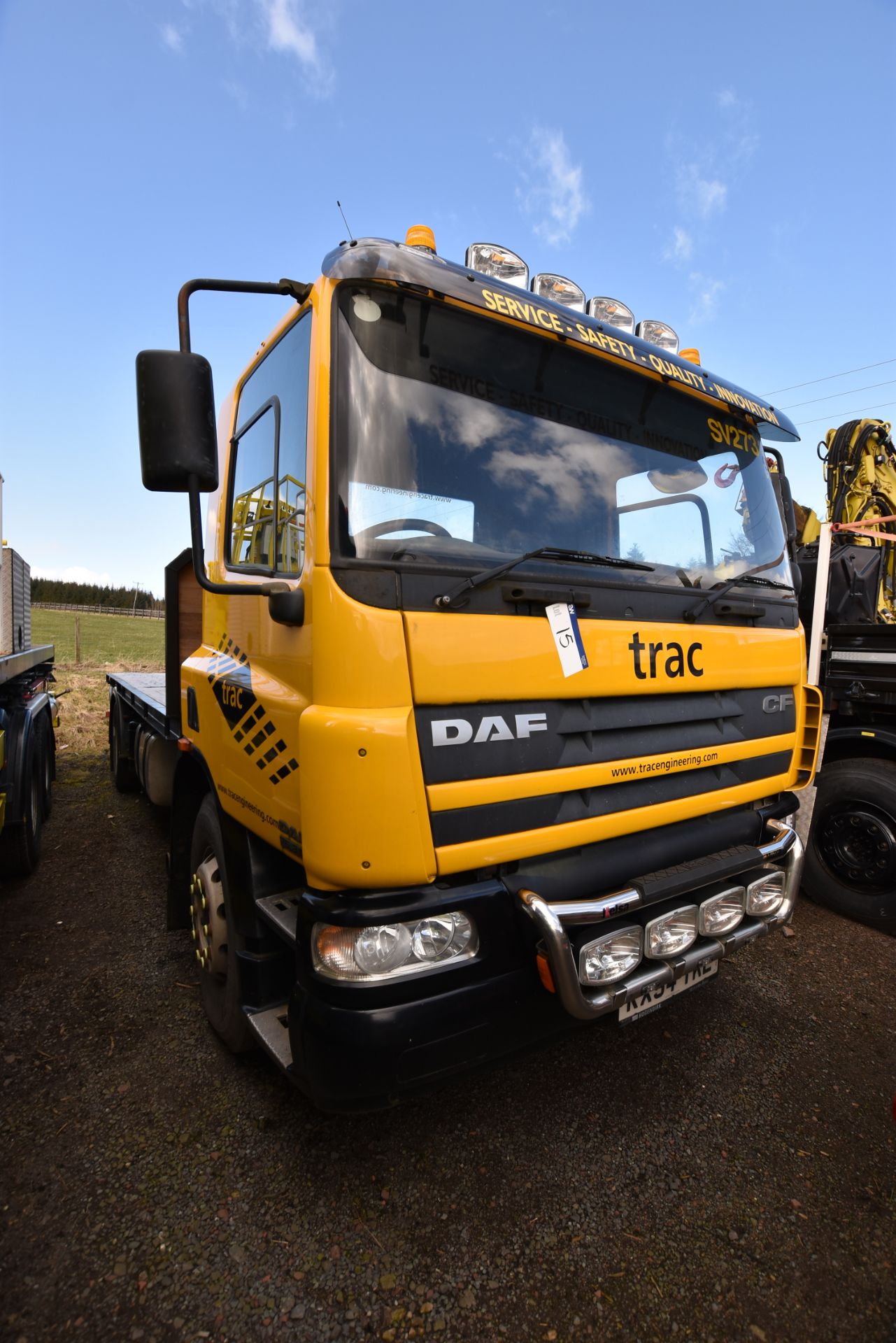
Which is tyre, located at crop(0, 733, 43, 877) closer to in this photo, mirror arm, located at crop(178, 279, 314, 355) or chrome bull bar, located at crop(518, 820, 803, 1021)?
mirror arm, located at crop(178, 279, 314, 355)

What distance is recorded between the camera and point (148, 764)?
4.94 meters

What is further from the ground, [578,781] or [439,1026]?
[578,781]

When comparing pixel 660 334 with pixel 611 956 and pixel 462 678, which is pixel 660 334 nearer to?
pixel 462 678

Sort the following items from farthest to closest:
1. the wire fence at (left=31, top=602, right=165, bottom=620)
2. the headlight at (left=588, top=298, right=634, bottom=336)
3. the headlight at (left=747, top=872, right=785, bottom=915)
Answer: the wire fence at (left=31, top=602, right=165, bottom=620), the headlight at (left=588, top=298, right=634, bottom=336), the headlight at (left=747, top=872, right=785, bottom=915)

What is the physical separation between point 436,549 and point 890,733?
3.47 meters

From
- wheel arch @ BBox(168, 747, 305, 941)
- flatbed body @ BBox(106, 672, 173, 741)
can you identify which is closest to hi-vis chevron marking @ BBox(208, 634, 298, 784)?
wheel arch @ BBox(168, 747, 305, 941)

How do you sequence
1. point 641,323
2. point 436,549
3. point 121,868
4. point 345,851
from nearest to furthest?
point 345,851
point 436,549
point 641,323
point 121,868

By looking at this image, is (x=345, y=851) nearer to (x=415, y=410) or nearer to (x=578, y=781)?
(x=578, y=781)

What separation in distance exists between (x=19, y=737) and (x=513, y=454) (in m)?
3.94

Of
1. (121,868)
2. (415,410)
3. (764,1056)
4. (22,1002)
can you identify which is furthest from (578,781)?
(121,868)

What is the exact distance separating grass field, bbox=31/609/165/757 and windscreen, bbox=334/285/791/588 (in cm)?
714

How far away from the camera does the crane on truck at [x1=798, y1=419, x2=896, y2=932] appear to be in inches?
153

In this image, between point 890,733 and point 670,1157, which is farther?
point 890,733

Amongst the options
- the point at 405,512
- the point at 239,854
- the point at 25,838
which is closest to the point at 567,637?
the point at 405,512
